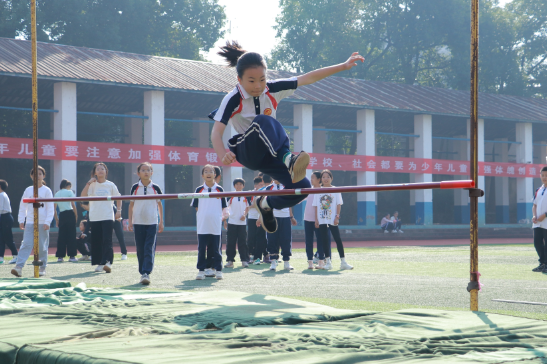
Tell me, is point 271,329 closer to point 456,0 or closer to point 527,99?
point 527,99

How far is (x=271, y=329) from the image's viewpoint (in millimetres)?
3361

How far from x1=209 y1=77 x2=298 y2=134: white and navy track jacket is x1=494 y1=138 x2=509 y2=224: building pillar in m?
32.6

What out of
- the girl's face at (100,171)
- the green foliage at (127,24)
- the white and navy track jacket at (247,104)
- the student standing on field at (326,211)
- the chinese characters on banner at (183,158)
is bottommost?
the student standing on field at (326,211)

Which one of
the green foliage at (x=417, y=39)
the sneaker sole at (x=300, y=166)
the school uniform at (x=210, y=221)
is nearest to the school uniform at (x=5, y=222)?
the school uniform at (x=210, y=221)

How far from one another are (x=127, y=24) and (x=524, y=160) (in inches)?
1008

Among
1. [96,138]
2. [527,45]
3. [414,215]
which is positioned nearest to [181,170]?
[96,138]

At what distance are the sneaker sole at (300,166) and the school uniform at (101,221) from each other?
5305mm

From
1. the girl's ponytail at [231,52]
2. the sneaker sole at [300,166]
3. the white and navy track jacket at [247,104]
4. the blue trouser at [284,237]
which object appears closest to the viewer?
the sneaker sole at [300,166]

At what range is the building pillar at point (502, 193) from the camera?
3441 centimetres

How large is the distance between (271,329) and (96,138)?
28.0 meters

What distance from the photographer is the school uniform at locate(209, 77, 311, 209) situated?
3986 mm

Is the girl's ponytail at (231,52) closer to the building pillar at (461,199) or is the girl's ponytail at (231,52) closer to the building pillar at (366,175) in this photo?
the building pillar at (366,175)

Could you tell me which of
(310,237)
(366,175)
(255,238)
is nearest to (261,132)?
(310,237)

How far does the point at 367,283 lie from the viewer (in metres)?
7.43
